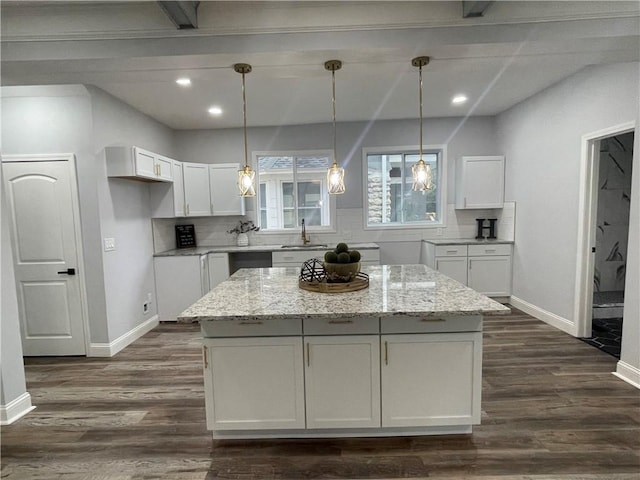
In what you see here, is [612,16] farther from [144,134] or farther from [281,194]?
[144,134]

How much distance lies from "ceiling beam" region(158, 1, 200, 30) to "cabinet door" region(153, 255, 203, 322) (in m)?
2.82

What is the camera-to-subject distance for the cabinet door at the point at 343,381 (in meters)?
1.93

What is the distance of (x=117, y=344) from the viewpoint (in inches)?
136

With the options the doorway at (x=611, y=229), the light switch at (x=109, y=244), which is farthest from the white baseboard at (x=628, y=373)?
the light switch at (x=109, y=244)

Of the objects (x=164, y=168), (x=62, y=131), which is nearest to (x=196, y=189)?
(x=164, y=168)

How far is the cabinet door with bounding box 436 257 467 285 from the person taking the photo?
4.51 meters

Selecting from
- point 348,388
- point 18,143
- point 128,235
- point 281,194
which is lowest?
point 348,388

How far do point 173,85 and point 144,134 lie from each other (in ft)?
3.77

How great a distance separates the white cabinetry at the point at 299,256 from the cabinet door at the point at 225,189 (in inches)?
37.1

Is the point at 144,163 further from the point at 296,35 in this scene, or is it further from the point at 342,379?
the point at 342,379

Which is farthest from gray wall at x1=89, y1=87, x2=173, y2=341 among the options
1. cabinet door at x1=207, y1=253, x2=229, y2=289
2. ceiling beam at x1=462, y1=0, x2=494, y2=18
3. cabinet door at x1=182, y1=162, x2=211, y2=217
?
ceiling beam at x1=462, y1=0, x2=494, y2=18

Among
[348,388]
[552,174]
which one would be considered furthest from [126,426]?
[552,174]

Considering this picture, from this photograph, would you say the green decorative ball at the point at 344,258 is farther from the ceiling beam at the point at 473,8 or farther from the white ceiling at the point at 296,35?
the ceiling beam at the point at 473,8

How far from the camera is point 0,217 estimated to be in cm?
227
